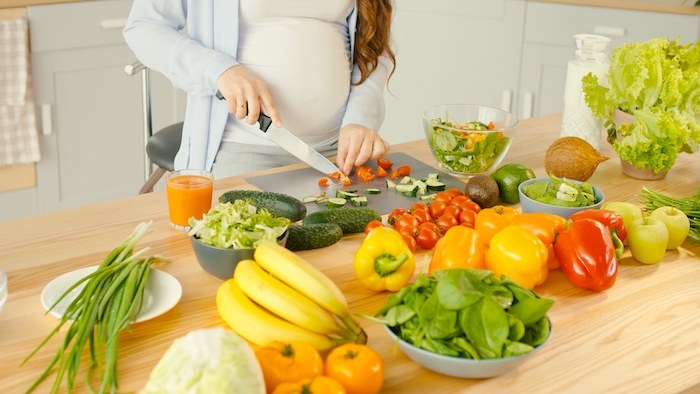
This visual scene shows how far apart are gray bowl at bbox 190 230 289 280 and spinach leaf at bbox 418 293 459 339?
1.06 ft

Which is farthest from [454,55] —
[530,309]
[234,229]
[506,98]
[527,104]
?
[530,309]

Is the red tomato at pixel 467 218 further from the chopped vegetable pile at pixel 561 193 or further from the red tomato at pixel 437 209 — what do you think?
the chopped vegetable pile at pixel 561 193

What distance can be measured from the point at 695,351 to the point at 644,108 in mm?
814

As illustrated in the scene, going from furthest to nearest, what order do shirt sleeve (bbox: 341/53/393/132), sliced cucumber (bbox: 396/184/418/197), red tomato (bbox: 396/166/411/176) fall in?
shirt sleeve (bbox: 341/53/393/132), red tomato (bbox: 396/166/411/176), sliced cucumber (bbox: 396/184/418/197)

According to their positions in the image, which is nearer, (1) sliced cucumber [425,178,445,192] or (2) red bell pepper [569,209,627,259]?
(2) red bell pepper [569,209,627,259]

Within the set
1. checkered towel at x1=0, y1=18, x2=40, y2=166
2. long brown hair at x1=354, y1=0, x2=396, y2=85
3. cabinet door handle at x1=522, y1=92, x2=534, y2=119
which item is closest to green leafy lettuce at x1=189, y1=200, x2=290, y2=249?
long brown hair at x1=354, y1=0, x2=396, y2=85

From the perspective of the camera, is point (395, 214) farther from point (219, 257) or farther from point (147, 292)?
point (147, 292)

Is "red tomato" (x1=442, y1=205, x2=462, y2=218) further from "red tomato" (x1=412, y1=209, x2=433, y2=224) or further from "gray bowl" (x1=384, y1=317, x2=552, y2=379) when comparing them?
"gray bowl" (x1=384, y1=317, x2=552, y2=379)

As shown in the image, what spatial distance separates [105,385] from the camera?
34.2 inches

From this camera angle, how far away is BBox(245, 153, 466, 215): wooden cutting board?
1578mm

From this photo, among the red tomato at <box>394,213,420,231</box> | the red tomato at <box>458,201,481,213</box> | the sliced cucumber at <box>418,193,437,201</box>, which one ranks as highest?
the red tomato at <box>458,201,481,213</box>

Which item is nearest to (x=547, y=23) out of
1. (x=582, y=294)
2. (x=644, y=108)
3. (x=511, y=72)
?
(x=511, y=72)

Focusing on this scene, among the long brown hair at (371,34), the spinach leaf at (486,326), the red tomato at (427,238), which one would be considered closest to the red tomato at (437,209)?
the red tomato at (427,238)

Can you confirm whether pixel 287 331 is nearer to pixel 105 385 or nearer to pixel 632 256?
pixel 105 385
